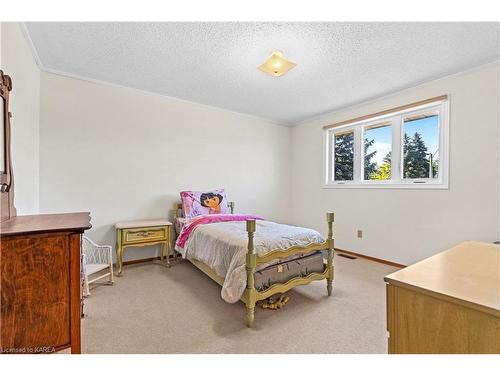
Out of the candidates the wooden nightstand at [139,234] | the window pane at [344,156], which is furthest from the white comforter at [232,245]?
the window pane at [344,156]

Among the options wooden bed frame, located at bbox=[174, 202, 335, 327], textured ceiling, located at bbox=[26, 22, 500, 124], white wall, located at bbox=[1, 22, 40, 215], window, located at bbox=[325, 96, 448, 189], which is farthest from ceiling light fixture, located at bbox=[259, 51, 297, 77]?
white wall, located at bbox=[1, 22, 40, 215]

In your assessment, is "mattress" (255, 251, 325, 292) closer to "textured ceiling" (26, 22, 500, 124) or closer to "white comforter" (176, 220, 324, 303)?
"white comforter" (176, 220, 324, 303)

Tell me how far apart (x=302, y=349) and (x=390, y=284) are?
1.03 metres

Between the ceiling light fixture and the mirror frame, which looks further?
the ceiling light fixture

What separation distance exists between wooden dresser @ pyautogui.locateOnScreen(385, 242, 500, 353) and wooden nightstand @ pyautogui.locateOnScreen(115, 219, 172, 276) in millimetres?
2740

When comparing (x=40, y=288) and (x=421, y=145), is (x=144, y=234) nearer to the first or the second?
(x=40, y=288)

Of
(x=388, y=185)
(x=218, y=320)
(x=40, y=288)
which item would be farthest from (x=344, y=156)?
(x=40, y=288)

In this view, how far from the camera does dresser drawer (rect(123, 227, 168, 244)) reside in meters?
2.81

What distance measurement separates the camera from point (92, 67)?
2.55 metres

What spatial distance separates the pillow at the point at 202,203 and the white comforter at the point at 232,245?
56 centimetres

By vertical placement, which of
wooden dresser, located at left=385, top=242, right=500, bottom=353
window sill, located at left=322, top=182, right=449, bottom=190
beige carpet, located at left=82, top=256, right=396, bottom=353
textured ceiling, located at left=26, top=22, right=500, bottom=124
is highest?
textured ceiling, located at left=26, top=22, right=500, bottom=124

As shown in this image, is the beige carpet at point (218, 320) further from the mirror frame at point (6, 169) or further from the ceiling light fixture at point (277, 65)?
the ceiling light fixture at point (277, 65)

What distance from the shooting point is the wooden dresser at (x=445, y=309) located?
0.61 meters

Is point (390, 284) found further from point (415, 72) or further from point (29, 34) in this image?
point (29, 34)
